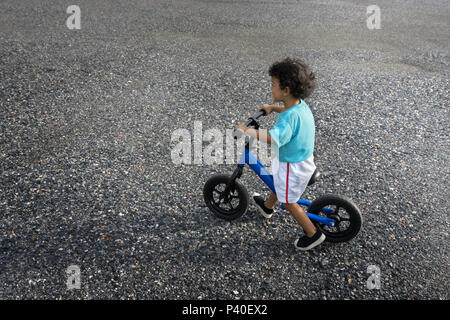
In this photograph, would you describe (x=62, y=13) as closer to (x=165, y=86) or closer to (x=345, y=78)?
(x=165, y=86)

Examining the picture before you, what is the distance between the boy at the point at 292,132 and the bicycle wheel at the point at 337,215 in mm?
217

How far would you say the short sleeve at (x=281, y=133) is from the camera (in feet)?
8.82

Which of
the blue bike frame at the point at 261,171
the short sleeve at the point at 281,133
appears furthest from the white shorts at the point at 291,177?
the short sleeve at the point at 281,133

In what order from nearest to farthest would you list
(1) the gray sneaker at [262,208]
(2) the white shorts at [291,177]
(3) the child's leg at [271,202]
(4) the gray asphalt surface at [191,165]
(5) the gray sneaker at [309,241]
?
1. (2) the white shorts at [291,177]
2. (4) the gray asphalt surface at [191,165]
3. (5) the gray sneaker at [309,241]
4. (3) the child's leg at [271,202]
5. (1) the gray sneaker at [262,208]

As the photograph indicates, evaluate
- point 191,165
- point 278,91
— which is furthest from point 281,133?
point 191,165

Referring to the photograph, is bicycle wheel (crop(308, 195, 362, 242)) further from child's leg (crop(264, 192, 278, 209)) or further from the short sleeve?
the short sleeve

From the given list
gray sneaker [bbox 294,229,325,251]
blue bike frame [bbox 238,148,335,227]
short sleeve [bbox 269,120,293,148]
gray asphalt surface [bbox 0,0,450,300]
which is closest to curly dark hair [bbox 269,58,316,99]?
short sleeve [bbox 269,120,293,148]

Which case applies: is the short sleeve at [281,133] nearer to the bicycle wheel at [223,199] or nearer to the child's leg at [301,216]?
the child's leg at [301,216]

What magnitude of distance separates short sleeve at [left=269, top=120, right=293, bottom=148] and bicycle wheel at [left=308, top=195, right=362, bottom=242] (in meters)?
0.90

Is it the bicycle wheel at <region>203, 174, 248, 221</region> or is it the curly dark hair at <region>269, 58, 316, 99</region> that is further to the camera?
the bicycle wheel at <region>203, 174, 248, 221</region>

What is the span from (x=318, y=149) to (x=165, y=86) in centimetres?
347

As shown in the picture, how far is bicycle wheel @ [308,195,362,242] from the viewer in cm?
318

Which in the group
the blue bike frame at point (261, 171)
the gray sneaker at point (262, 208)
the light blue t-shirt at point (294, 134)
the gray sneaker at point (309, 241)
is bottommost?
the gray sneaker at point (309, 241)

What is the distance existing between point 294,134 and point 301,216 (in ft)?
2.91
